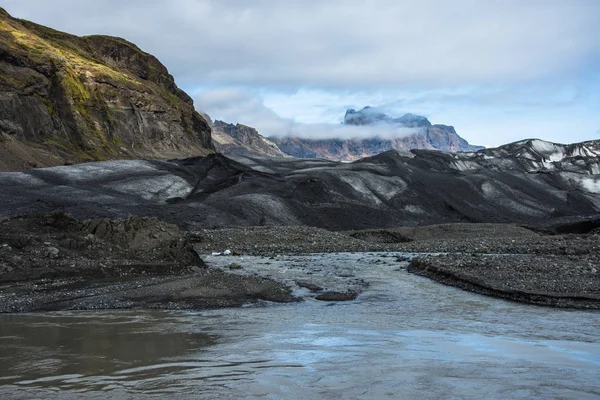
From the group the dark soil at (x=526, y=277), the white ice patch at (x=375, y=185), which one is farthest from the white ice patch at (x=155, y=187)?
the dark soil at (x=526, y=277)

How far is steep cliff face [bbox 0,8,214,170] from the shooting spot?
80.8 metres

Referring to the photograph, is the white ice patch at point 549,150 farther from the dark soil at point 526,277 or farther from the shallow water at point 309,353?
the shallow water at point 309,353

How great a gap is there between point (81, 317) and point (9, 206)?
3528 cm

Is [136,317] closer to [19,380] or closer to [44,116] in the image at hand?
[19,380]

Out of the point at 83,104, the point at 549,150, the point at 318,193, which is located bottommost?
the point at 318,193

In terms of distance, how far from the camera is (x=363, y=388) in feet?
27.9

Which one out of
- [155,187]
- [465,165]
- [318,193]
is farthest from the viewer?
[465,165]

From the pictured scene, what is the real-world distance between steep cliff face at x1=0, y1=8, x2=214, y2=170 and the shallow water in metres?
63.1

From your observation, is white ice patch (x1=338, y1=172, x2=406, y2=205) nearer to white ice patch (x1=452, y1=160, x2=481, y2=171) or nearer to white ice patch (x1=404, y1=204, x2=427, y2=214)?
white ice patch (x1=404, y1=204, x2=427, y2=214)

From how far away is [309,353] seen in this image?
35.4ft

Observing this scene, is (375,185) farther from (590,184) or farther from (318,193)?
(590,184)

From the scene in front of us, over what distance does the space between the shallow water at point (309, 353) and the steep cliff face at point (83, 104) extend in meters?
63.1

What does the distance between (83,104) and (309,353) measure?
98.3m

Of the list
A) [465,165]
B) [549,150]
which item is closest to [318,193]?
[465,165]
